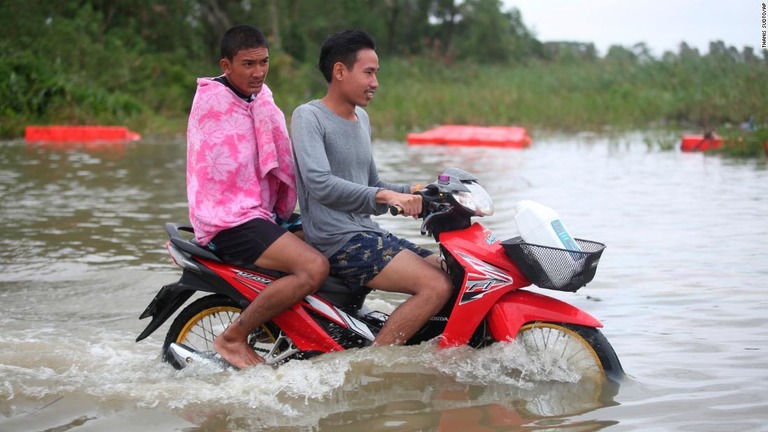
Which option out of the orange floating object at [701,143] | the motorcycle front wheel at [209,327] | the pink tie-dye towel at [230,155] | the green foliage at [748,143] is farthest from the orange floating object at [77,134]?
the pink tie-dye towel at [230,155]

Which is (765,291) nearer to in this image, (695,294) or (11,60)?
(695,294)

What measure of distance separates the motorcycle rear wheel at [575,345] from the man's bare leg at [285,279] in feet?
3.43

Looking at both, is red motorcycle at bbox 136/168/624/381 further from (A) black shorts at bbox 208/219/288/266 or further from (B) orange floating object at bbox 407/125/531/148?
(B) orange floating object at bbox 407/125/531/148

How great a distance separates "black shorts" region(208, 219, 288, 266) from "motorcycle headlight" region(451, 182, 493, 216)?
93 centimetres

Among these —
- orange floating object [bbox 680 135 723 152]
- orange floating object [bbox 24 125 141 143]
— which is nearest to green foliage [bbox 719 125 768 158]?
orange floating object [bbox 680 135 723 152]

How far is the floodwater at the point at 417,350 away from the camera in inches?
196

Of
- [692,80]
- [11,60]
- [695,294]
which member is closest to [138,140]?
A: [11,60]

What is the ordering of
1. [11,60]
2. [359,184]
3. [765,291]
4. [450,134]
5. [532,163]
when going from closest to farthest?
1. [359,184]
2. [765,291]
3. [532,163]
4. [450,134]
5. [11,60]

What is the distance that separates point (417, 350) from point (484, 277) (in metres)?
0.57

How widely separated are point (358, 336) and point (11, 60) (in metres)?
23.0

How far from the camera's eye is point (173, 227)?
18.5ft

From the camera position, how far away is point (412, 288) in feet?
17.0

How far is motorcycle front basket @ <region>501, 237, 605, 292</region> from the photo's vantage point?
4793mm

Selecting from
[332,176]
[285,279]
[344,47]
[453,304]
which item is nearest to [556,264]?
[453,304]
